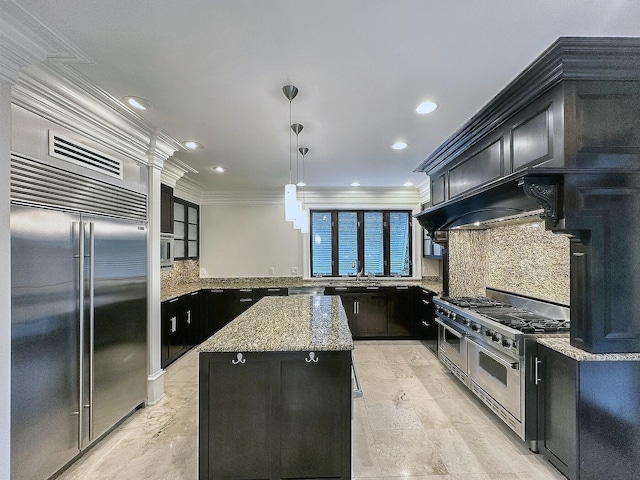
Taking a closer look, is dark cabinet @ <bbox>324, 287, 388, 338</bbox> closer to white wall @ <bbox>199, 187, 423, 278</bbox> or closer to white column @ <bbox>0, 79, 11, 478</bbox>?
white wall @ <bbox>199, 187, 423, 278</bbox>

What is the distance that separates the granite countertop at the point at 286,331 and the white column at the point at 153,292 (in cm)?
100

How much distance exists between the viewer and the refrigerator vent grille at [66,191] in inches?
67.7

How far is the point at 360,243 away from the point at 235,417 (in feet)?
13.9

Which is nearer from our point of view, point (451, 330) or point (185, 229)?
point (451, 330)

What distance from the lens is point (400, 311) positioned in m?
5.09

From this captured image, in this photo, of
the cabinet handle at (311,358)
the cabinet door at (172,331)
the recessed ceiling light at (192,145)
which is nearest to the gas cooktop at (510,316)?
the cabinet handle at (311,358)

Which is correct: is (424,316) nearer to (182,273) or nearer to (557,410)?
(557,410)

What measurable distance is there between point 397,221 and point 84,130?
4812mm

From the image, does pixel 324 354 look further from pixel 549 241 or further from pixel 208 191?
pixel 208 191

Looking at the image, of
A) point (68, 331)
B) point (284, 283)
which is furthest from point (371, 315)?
point (68, 331)

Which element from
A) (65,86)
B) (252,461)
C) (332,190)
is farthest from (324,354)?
(332,190)

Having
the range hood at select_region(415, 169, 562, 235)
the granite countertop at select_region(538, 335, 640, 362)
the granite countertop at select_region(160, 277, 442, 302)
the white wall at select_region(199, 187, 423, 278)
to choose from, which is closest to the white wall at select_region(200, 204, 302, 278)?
the white wall at select_region(199, 187, 423, 278)

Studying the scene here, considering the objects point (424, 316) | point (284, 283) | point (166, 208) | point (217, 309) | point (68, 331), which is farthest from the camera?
point (284, 283)

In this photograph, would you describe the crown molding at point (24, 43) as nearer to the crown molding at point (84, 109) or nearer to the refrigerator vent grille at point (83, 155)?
the crown molding at point (84, 109)
